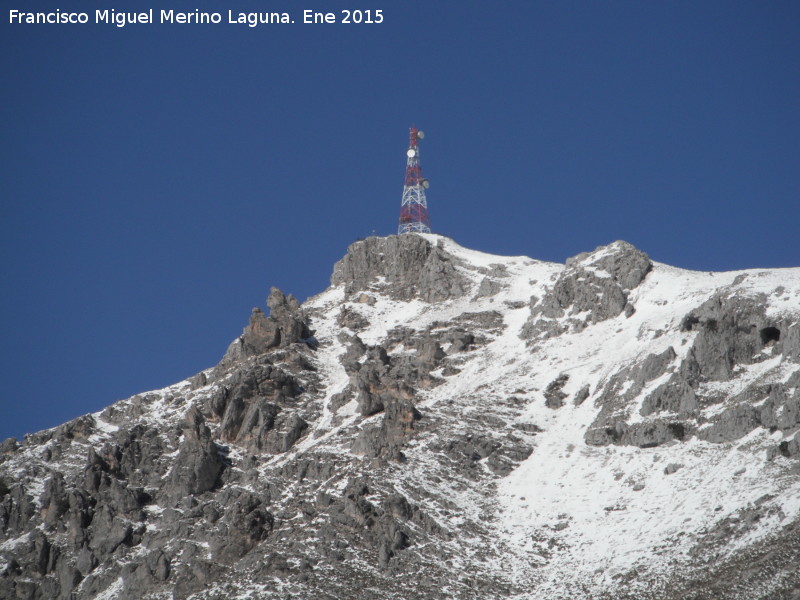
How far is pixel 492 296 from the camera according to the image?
532ft

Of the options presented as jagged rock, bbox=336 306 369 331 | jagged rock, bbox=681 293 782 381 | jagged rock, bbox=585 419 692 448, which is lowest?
jagged rock, bbox=585 419 692 448

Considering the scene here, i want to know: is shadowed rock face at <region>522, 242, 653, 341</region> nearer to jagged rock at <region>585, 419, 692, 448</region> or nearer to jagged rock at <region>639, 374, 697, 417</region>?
jagged rock at <region>639, 374, 697, 417</region>

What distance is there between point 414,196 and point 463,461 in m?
68.6

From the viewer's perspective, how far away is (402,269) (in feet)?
564

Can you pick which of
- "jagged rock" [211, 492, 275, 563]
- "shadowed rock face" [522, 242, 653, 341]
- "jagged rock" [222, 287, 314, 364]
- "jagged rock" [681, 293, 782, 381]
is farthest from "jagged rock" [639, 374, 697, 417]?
"jagged rock" [222, 287, 314, 364]

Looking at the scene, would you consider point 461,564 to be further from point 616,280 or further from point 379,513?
point 616,280

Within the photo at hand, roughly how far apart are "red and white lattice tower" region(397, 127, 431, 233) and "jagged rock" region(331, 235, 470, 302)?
7.72 metres

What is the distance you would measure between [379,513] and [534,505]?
558 inches

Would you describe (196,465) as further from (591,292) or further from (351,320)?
(591,292)

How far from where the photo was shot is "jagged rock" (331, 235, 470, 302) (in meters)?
166

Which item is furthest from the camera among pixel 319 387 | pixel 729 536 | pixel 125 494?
pixel 319 387

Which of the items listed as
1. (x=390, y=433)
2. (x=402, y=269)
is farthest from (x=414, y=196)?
(x=390, y=433)

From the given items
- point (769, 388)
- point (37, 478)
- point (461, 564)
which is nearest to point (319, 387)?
point (37, 478)

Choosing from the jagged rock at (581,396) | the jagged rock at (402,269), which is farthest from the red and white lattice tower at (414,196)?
the jagged rock at (581,396)
